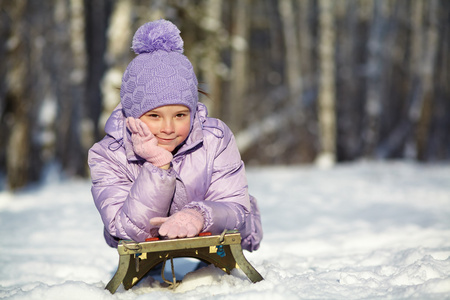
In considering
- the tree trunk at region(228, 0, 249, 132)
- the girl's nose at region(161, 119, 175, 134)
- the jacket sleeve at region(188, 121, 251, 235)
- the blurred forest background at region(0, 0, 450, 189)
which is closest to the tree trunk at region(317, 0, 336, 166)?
the blurred forest background at region(0, 0, 450, 189)

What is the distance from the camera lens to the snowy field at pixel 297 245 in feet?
7.57

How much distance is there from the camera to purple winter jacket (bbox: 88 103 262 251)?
2.29 meters

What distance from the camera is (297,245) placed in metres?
4.08

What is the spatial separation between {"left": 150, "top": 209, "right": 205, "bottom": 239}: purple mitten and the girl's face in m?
0.35

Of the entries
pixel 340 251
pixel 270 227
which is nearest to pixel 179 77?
pixel 340 251

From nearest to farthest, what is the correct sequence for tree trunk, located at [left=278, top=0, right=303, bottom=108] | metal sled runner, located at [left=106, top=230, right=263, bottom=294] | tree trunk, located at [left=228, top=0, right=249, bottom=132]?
metal sled runner, located at [left=106, top=230, right=263, bottom=294] < tree trunk, located at [left=228, top=0, right=249, bottom=132] < tree trunk, located at [left=278, top=0, right=303, bottom=108]

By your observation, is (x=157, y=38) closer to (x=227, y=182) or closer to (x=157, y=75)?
(x=157, y=75)

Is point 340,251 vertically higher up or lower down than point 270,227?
higher up

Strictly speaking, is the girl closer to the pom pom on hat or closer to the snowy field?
the pom pom on hat

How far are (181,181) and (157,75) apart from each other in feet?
1.73

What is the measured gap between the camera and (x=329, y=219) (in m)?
5.55

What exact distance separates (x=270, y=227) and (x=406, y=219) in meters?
1.43

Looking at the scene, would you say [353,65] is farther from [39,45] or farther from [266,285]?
[266,285]

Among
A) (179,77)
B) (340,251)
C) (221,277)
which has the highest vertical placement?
(179,77)
